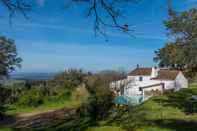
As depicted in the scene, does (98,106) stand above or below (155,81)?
below

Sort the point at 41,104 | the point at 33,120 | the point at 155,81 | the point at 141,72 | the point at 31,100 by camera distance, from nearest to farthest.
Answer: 1. the point at 33,120
2. the point at 31,100
3. the point at 41,104
4. the point at 155,81
5. the point at 141,72

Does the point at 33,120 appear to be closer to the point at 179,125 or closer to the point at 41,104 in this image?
the point at 41,104

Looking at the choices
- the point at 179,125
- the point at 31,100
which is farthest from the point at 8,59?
the point at 179,125

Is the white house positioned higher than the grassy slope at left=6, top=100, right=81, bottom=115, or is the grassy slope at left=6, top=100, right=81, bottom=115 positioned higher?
the white house

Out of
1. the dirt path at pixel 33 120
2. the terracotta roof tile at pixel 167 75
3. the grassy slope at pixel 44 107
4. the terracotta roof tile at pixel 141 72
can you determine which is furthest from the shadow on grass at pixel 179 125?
the terracotta roof tile at pixel 141 72

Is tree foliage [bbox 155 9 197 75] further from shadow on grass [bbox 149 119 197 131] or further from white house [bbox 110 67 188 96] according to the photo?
white house [bbox 110 67 188 96]

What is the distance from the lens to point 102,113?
2005 centimetres

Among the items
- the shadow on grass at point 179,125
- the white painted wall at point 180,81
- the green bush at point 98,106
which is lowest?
the shadow on grass at point 179,125

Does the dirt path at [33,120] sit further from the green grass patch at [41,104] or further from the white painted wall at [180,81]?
the white painted wall at [180,81]

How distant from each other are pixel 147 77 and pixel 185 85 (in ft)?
17.8

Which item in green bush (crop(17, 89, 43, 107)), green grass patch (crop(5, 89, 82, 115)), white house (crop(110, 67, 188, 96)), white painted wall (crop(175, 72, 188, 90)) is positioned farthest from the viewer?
white painted wall (crop(175, 72, 188, 90))

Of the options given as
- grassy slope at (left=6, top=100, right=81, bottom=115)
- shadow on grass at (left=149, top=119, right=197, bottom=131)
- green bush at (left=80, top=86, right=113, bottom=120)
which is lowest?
grassy slope at (left=6, top=100, right=81, bottom=115)

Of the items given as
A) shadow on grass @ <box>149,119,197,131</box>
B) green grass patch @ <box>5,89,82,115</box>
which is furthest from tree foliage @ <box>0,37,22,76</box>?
shadow on grass @ <box>149,119,197,131</box>

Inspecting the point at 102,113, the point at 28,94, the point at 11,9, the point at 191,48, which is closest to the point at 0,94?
the point at 28,94
